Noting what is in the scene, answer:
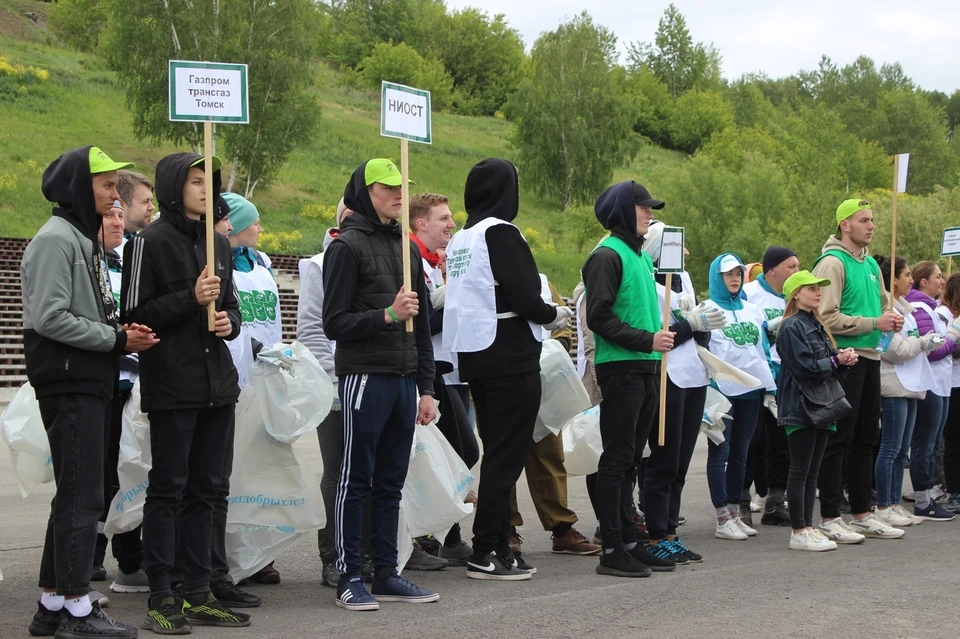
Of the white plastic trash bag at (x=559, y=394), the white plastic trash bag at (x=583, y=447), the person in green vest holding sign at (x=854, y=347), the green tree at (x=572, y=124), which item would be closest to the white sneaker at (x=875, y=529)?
the person in green vest holding sign at (x=854, y=347)

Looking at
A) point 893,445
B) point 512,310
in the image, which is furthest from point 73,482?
point 893,445

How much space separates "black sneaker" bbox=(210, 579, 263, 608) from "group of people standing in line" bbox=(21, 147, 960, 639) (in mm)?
17

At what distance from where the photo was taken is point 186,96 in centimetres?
556

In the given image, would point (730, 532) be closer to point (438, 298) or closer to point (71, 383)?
point (438, 298)

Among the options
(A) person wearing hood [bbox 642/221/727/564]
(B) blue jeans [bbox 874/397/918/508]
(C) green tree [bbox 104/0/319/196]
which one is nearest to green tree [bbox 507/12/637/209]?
(C) green tree [bbox 104/0/319/196]

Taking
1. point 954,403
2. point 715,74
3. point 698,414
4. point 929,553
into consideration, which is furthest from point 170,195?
point 715,74

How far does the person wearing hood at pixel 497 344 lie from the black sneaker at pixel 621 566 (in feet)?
1.51

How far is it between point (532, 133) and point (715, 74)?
62228mm

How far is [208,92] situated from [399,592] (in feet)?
8.85

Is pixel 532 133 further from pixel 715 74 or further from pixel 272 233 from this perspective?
pixel 715 74

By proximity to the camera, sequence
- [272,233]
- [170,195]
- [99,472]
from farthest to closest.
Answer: [272,233], [170,195], [99,472]

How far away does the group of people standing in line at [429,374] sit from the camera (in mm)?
5102

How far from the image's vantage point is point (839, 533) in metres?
8.16

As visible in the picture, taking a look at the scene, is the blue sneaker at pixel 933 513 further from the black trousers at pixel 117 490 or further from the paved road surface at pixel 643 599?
the black trousers at pixel 117 490
